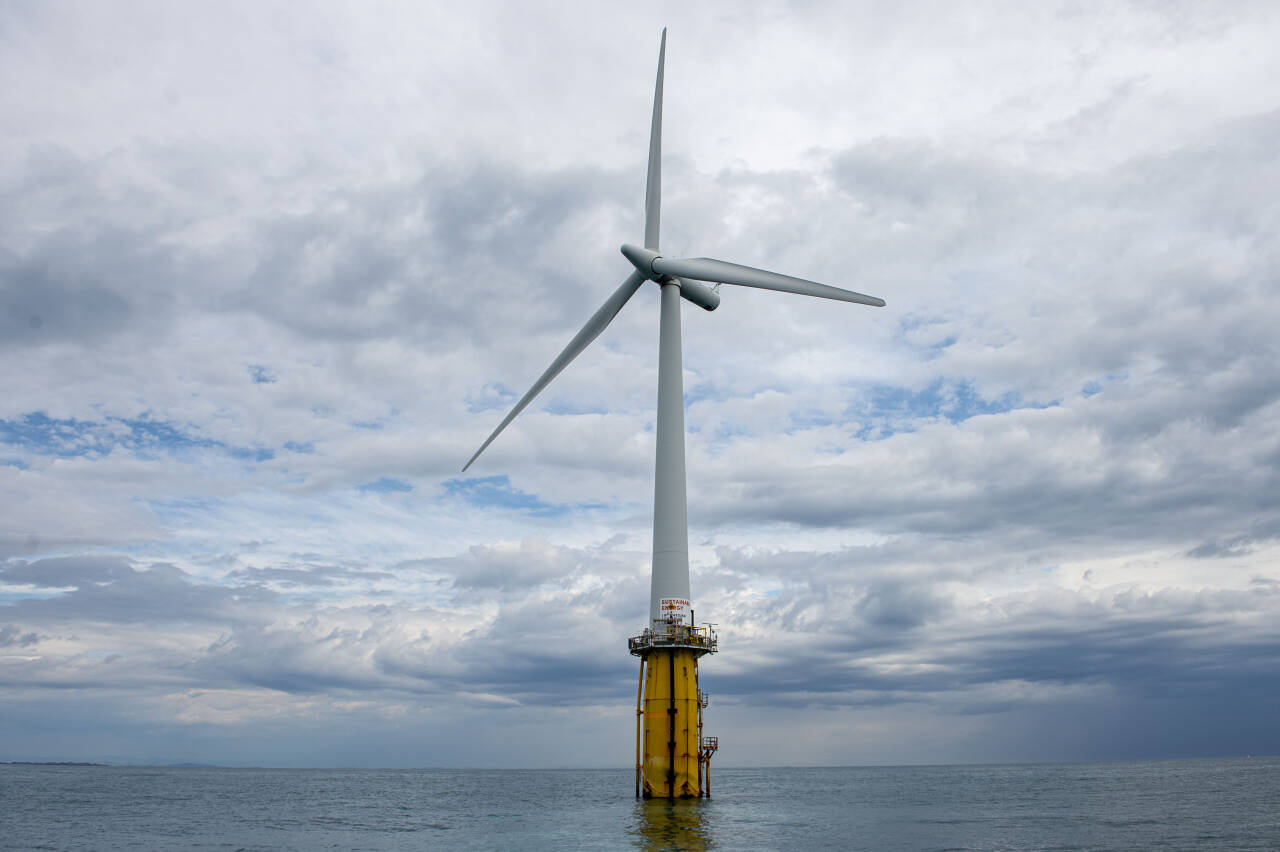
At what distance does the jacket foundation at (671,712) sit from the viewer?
75438mm

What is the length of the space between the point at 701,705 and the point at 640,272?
123 ft

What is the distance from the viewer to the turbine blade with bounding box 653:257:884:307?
241ft

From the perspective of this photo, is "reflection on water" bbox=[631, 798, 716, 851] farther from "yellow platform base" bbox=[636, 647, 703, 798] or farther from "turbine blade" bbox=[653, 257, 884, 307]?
"turbine blade" bbox=[653, 257, 884, 307]

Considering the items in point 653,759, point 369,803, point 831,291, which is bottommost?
point 369,803

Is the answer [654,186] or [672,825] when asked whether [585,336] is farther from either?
[672,825]

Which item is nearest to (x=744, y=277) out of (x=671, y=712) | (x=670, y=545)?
(x=670, y=545)

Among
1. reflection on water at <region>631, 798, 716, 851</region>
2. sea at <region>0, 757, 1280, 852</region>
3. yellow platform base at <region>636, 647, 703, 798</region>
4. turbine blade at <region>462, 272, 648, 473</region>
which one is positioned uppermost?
turbine blade at <region>462, 272, 648, 473</region>

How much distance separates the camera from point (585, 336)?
273ft

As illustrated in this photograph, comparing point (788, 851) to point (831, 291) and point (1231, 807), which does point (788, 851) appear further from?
point (1231, 807)

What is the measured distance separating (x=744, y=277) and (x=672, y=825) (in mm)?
43108

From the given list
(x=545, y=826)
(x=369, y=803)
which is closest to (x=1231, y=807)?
(x=545, y=826)

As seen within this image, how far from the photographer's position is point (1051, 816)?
94.9 metres

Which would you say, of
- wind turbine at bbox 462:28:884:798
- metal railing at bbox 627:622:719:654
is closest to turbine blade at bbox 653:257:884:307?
wind turbine at bbox 462:28:884:798

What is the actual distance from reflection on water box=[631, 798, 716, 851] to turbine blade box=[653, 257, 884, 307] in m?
41.4
